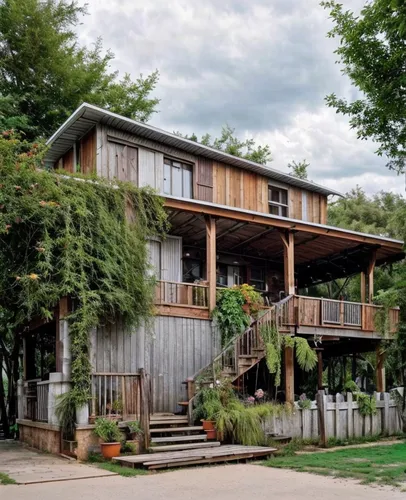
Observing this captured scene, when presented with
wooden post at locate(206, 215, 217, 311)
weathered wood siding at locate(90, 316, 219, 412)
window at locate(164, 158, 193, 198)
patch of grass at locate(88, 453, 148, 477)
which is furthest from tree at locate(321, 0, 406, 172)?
window at locate(164, 158, 193, 198)

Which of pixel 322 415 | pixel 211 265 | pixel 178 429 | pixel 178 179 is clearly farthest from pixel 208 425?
pixel 178 179

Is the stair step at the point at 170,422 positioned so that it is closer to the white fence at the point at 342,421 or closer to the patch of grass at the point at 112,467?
the patch of grass at the point at 112,467

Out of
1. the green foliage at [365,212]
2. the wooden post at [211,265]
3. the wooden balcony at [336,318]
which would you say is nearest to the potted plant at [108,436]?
the wooden post at [211,265]

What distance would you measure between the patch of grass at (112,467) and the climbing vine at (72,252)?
46.4 inches

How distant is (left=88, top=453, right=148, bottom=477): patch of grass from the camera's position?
10.5 m

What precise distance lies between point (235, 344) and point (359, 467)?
511 cm

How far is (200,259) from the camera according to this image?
2109cm

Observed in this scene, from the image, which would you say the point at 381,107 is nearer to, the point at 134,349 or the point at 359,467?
the point at 359,467

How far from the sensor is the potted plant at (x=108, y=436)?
12109mm

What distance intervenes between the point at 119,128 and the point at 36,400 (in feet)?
26.4

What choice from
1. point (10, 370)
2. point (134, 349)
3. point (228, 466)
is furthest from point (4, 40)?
point (228, 466)

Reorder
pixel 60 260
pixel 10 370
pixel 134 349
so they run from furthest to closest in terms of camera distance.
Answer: pixel 10 370
pixel 134 349
pixel 60 260

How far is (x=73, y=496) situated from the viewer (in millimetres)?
8555

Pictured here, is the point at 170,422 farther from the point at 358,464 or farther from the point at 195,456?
the point at 358,464
